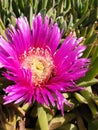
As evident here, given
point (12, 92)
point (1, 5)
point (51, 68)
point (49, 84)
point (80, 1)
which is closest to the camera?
point (12, 92)

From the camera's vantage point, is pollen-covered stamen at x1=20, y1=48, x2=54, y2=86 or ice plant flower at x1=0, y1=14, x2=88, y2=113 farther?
pollen-covered stamen at x1=20, y1=48, x2=54, y2=86

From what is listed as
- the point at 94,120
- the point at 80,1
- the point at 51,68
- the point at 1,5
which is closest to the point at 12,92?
the point at 51,68

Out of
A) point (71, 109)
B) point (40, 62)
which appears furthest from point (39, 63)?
point (71, 109)

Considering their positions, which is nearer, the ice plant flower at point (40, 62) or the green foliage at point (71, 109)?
the ice plant flower at point (40, 62)

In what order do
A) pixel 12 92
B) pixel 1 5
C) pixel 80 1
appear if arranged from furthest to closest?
pixel 80 1 → pixel 1 5 → pixel 12 92

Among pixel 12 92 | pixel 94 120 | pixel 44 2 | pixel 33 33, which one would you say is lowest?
pixel 94 120

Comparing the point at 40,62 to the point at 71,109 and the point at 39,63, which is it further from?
the point at 71,109

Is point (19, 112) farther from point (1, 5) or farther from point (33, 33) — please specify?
point (1, 5)
